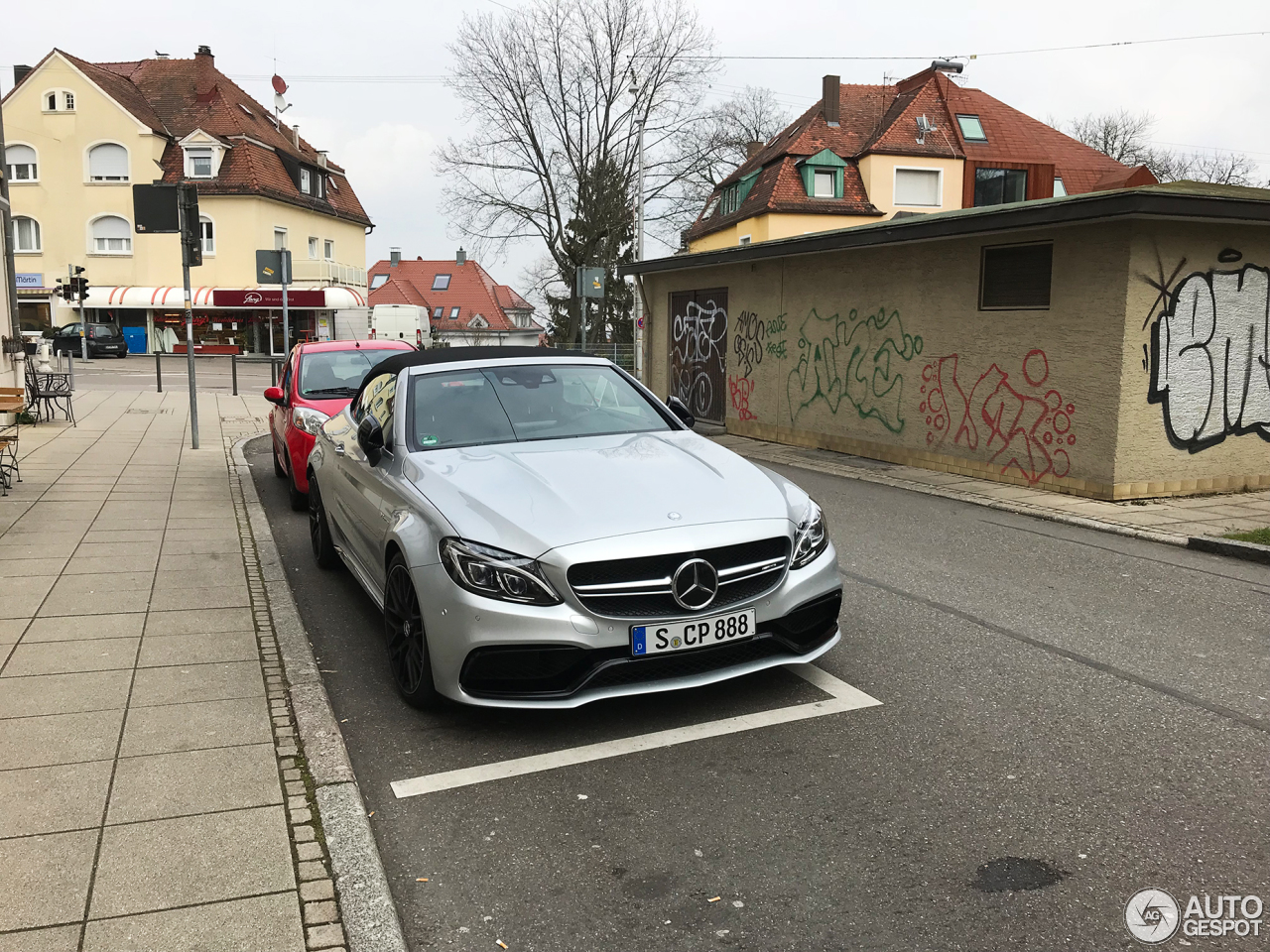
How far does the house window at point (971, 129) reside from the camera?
4442 cm

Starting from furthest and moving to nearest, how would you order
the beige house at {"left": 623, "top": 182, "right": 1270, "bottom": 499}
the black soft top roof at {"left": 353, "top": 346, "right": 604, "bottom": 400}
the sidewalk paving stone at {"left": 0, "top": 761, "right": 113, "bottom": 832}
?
the beige house at {"left": 623, "top": 182, "right": 1270, "bottom": 499}
the black soft top roof at {"left": 353, "top": 346, "right": 604, "bottom": 400}
the sidewalk paving stone at {"left": 0, "top": 761, "right": 113, "bottom": 832}

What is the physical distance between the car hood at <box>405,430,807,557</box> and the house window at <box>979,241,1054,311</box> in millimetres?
7221

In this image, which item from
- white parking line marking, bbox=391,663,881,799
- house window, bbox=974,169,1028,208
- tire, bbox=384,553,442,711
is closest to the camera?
white parking line marking, bbox=391,663,881,799

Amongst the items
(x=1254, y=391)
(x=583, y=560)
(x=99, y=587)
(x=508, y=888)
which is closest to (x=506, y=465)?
(x=583, y=560)

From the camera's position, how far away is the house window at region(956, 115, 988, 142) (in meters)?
44.4

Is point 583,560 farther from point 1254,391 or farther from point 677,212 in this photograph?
point 677,212

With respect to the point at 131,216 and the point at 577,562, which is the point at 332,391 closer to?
the point at 577,562

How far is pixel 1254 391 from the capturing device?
36.0 feet

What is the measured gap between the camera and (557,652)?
13.7 ft

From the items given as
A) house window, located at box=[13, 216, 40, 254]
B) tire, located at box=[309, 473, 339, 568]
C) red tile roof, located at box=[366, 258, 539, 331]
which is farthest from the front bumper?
red tile roof, located at box=[366, 258, 539, 331]

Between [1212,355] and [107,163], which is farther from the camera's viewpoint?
[107,163]

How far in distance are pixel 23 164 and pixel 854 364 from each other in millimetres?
51055

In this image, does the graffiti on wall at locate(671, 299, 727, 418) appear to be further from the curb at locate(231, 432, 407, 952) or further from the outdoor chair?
the curb at locate(231, 432, 407, 952)

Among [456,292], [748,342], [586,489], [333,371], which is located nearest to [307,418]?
[333,371]
